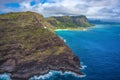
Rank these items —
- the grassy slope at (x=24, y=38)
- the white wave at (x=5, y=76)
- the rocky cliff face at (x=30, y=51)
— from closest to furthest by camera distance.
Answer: the white wave at (x=5, y=76)
the rocky cliff face at (x=30, y=51)
the grassy slope at (x=24, y=38)

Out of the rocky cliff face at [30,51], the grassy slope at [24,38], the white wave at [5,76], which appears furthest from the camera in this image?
the grassy slope at [24,38]

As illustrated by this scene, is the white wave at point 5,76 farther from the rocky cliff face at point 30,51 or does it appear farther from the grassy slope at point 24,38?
the grassy slope at point 24,38

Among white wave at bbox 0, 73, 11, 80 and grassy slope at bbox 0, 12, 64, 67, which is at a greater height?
grassy slope at bbox 0, 12, 64, 67

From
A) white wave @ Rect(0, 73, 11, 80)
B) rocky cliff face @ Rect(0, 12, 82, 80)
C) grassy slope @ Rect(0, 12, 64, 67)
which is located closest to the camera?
white wave @ Rect(0, 73, 11, 80)

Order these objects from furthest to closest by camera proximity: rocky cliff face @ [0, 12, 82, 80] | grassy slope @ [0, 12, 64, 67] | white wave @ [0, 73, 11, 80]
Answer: grassy slope @ [0, 12, 64, 67] → rocky cliff face @ [0, 12, 82, 80] → white wave @ [0, 73, 11, 80]

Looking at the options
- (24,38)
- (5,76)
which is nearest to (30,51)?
(24,38)

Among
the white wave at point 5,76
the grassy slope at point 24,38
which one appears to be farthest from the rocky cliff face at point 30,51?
the white wave at point 5,76

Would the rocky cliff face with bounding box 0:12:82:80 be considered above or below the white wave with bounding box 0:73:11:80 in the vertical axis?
above

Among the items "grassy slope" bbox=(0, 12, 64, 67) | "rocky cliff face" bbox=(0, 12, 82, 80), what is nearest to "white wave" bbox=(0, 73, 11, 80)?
"rocky cliff face" bbox=(0, 12, 82, 80)

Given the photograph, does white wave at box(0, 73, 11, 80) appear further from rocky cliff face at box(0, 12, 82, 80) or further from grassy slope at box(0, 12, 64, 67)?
grassy slope at box(0, 12, 64, 67)

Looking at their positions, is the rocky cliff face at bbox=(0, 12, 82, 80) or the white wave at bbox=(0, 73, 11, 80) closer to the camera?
the white wave at bbox=(0, 73, 11, 80)
